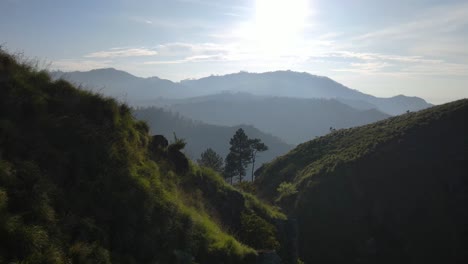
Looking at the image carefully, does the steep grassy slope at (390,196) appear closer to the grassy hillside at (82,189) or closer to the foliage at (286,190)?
the foliage at (286,190)

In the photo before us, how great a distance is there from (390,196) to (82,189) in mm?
52551

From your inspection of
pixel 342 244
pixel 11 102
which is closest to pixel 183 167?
pixel 11 102

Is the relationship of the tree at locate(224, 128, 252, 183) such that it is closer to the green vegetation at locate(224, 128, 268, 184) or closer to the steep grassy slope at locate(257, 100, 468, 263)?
the green vegetation at locate(224, 128, 268, 184)

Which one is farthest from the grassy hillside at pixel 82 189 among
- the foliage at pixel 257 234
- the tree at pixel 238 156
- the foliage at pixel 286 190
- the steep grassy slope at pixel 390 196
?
the tree at pixel 238 156

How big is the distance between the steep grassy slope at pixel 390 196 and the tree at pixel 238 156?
5.45 m

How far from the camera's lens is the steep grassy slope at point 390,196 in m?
48.2

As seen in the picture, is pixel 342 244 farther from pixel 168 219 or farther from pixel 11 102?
pixel 11 102

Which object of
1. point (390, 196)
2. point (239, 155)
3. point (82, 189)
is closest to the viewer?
point (82, 189)

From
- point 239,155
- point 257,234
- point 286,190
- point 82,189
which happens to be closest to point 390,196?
point 286,190

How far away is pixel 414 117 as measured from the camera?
227ft

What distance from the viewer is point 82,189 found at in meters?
9.12

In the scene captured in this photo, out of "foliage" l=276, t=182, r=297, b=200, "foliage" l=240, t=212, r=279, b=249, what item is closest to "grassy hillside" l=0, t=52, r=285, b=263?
"foliage" l=240, t=212, r=279, b=249

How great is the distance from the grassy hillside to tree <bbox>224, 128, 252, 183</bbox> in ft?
166

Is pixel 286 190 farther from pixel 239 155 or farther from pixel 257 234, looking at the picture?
pixel 257 234
